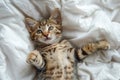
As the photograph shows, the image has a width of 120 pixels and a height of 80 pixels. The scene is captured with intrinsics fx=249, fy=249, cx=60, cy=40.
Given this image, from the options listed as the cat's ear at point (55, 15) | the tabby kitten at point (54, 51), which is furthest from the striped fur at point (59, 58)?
the cat's ear at point (55, 15)

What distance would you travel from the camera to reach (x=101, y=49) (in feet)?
3.63

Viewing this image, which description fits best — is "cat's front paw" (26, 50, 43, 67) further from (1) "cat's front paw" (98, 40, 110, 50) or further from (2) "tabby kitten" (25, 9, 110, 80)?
(1) "cat's front paw" (98, 40, 110, 50)

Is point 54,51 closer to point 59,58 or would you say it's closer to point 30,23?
point 59,58

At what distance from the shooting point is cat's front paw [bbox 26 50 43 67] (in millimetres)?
1021

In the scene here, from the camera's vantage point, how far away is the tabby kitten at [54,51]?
3.44 feet

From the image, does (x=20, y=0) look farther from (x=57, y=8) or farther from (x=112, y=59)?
(x=112, y=59)

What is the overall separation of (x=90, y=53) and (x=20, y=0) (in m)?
0.40

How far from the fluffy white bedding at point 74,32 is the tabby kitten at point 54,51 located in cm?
3

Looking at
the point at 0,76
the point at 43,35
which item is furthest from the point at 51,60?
the point at 0,76

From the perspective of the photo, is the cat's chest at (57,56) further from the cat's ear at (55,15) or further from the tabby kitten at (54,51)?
the cat's ear at (55,15)

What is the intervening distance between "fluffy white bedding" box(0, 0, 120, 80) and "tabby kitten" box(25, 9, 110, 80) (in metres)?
0.03

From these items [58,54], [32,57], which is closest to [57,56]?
[58,54]

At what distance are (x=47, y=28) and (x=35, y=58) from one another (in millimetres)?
150

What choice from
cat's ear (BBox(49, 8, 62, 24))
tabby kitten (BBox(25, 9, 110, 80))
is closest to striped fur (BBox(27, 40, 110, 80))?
tabby kitten (BBox(25, 9, 110, 80))
